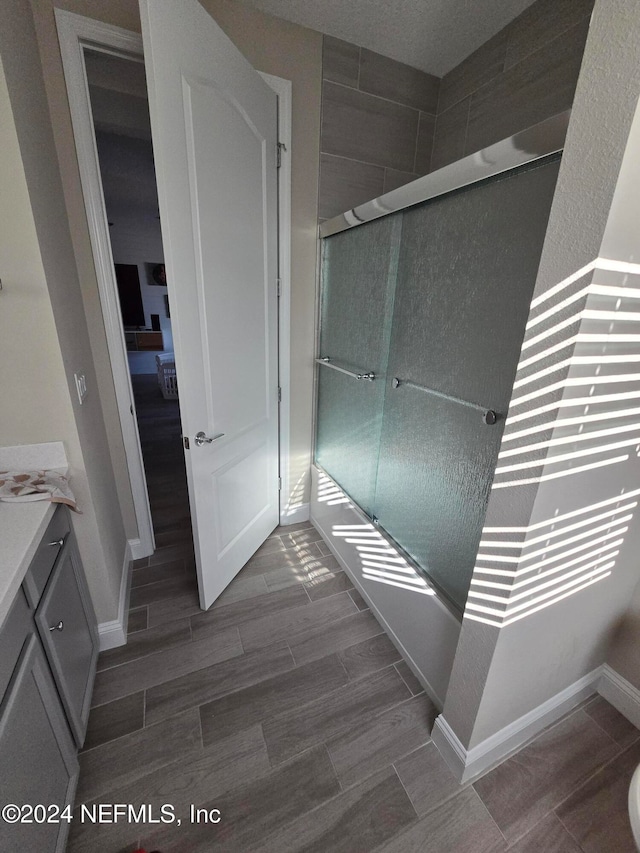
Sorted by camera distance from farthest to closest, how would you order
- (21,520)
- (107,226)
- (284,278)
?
(284,278) → (107,226) → (21,520)

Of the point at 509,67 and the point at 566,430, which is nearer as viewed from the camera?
the point at 566,430

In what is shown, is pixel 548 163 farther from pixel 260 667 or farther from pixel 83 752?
pixel 83 752

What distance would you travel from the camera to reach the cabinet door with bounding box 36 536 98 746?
94cm

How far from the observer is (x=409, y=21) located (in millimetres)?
1404

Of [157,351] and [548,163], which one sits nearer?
[548,163]

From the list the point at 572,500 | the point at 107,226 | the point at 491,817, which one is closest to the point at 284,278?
the point at 107,226

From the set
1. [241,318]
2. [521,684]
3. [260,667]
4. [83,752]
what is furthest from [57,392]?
[521,684]

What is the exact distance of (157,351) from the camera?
6.64 m

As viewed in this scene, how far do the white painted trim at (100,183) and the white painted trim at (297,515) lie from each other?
2.76 feet

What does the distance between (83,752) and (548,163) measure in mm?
2087

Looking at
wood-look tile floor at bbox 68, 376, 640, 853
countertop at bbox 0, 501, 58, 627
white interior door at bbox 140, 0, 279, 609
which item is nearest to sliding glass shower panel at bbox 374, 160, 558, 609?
wood-look tile floor at bbox 68, 376, 640, 853

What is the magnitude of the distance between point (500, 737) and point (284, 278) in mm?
1988

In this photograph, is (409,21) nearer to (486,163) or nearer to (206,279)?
(486,163)

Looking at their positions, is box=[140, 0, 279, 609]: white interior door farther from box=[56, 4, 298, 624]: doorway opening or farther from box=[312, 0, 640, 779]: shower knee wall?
box=[312, 0, 640, 779]: shower knee wall
